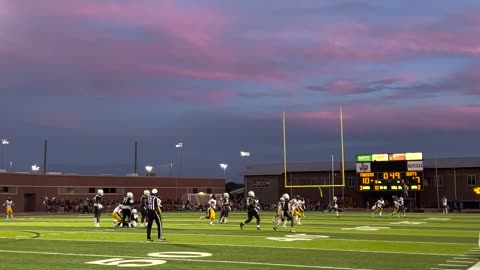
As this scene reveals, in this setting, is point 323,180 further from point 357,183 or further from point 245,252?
point 245,252

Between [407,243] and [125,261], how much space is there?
27.8ft

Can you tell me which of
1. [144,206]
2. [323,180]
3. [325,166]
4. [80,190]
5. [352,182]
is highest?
[325,166]

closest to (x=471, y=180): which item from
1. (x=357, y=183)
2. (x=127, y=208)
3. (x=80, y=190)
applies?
(x=357, y=183)

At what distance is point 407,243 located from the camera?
16797 millimetres

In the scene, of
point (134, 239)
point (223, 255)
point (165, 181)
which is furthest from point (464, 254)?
point (165, 181)

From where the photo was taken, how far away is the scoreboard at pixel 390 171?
2076 inches

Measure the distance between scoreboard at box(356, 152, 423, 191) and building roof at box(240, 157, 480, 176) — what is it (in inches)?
346

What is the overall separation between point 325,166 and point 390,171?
52.1ft

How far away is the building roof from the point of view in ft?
201

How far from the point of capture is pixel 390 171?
5388 cm

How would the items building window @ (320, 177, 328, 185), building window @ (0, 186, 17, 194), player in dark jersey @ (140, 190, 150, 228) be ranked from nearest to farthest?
player in dark jersey @ (140, 190, 150, 228)
building window @ (0, 186, 17, 194)
building window @ (320, 177, 328, 185)

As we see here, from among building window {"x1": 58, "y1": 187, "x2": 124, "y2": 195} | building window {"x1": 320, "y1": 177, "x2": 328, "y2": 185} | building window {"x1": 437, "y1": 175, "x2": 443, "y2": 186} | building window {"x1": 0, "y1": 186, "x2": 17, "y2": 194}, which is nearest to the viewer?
building window {"x1": 0, "y1": 186, "x2": 17, "y2": 194}

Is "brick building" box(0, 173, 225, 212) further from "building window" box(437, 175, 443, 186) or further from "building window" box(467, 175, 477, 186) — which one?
"building window" box(467, 175, 477, 186)

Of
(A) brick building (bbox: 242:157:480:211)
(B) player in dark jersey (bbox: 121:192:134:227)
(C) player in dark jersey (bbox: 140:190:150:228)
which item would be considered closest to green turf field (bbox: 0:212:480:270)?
(C) player in dark jersey (bbox: 140:190:150:228)
